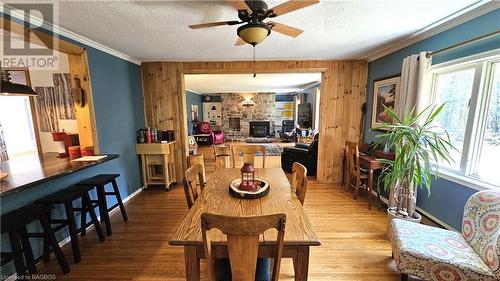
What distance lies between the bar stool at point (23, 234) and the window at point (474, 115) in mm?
3683

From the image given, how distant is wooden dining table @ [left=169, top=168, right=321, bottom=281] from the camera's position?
1.08 metres

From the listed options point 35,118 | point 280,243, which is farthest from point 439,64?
point 35,118

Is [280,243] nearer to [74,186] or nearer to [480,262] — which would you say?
[480,262]

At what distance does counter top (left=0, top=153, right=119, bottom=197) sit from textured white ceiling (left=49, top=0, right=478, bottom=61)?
142cm

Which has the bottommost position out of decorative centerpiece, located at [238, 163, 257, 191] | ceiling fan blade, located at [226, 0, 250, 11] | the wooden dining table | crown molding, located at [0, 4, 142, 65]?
the wooden dining table

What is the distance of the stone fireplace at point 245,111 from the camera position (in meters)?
10.4

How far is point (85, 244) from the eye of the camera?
2170mm

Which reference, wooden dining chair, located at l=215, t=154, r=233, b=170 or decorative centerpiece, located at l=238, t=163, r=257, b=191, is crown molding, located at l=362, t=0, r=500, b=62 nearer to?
decorative centerpiece, located at l=238, t=163, r=257, b=191

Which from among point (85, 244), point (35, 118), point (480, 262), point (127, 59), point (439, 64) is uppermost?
point (127, 59)

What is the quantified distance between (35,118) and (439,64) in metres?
5.16

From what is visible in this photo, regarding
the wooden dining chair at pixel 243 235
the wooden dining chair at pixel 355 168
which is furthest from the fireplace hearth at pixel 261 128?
the wooden dining chair at pixel 243 235

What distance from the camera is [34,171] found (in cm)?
182

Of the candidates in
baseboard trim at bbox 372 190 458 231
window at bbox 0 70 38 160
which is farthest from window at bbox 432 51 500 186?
window at bbox 0 70 38 160

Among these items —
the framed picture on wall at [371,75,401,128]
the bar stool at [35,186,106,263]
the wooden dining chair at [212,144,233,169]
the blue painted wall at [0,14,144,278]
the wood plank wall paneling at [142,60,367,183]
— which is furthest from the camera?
the wood plank wall paneling at [142,60,367,183]
